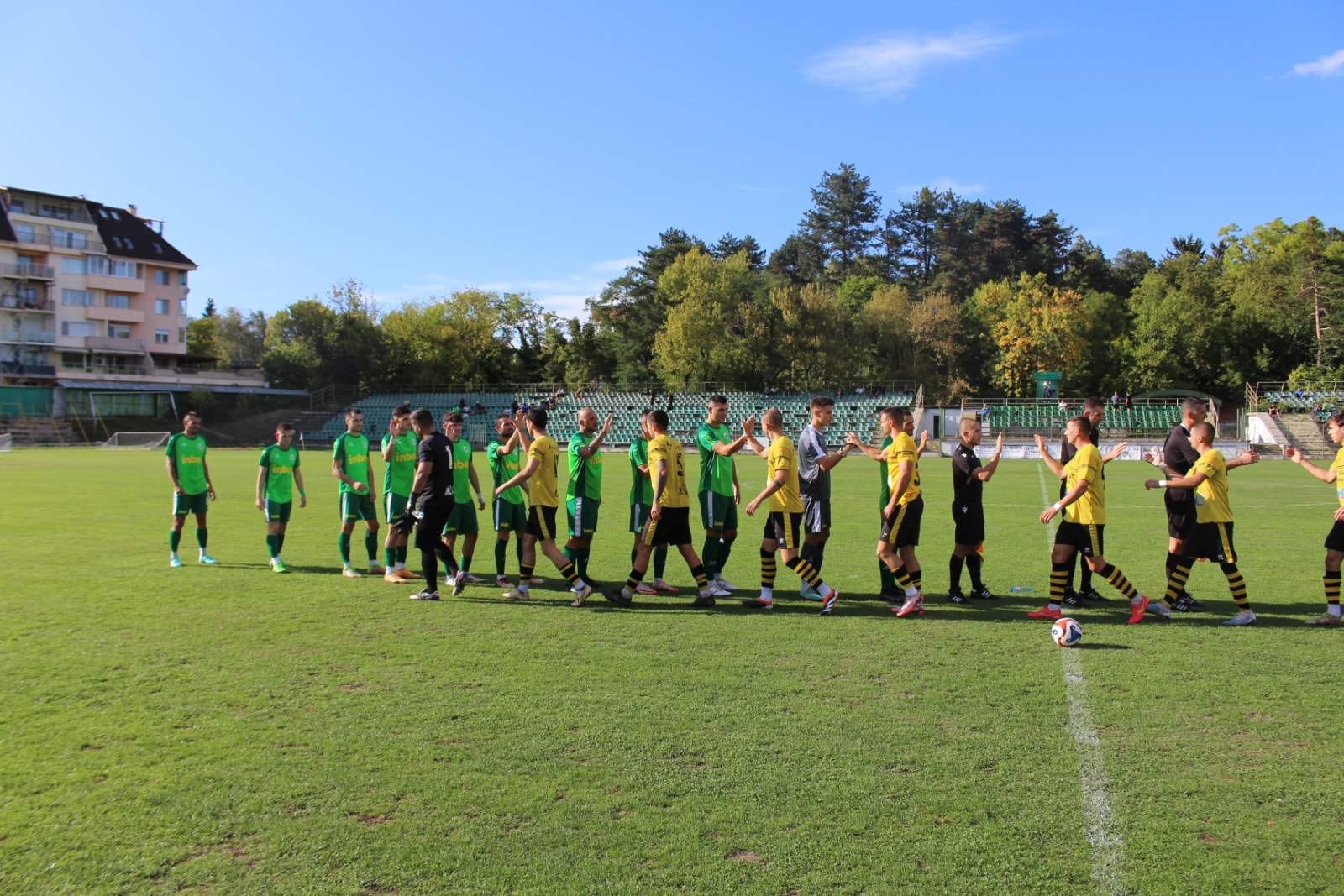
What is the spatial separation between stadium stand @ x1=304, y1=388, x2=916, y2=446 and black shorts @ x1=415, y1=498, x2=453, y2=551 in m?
43.5

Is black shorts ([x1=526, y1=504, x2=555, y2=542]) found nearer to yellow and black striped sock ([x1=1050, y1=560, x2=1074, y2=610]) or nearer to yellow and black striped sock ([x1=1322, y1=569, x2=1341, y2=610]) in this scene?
yellow and black striped sock ([x1=1050, y1=560, x2=1074, y2=610])

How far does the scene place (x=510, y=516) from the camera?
1043 centimetres

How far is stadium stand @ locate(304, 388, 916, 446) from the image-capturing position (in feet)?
181

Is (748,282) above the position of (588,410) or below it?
above

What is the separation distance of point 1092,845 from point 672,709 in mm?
2670

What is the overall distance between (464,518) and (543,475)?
63.7 inches

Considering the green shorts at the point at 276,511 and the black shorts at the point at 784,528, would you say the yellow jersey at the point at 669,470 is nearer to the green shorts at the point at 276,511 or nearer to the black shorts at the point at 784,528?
the black shorts at the point at 784,528

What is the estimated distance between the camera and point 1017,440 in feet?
157

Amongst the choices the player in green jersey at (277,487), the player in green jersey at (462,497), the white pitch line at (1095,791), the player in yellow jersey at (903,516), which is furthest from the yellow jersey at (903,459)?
the player in green jersey at (277,487)

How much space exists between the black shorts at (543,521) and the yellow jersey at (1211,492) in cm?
644

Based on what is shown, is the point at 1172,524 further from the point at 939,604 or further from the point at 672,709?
the point at 672,709

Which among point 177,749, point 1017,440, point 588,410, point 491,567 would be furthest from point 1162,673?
point 1017,440

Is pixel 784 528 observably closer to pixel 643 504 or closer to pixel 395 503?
pixel 643 504

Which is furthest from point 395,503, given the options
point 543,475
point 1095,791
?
point 1095,791
